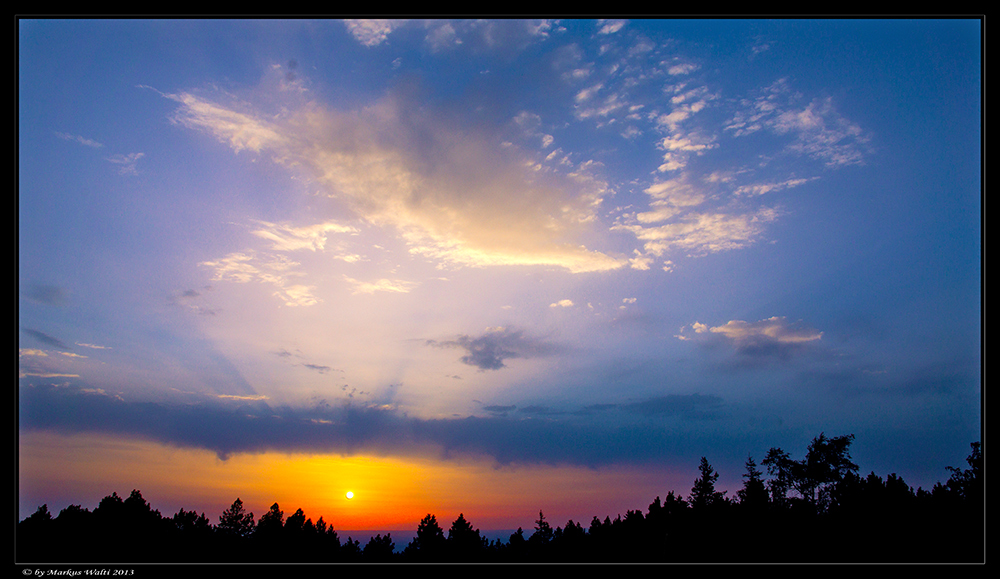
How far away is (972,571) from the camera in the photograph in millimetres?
17438

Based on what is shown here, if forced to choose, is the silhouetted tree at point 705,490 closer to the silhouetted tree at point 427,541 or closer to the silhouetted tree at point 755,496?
the silhouetted tree at point 755,496

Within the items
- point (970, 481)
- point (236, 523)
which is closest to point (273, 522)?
point (236, 523)

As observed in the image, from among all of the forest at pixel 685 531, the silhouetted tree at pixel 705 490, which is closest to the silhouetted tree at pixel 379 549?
the forest at pixel 685 531

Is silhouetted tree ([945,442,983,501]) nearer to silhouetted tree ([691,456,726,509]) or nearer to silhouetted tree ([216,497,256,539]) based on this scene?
silhouetted tree ([691,456,726,509])

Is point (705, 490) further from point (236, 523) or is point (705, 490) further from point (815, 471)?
point (236, 523)

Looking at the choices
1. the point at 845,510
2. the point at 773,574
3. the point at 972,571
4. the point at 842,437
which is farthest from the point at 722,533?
the point at 972,571

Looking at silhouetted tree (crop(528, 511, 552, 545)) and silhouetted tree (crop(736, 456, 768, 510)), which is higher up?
silhouetted tree (crop(736, 456, 768, 510))

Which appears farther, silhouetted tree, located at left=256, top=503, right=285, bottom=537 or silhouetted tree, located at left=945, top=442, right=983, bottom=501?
silhouetted tree, located at left=256, top=503, right=285, bottom=537

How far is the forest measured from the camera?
57.1 metres

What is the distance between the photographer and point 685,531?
88375mm

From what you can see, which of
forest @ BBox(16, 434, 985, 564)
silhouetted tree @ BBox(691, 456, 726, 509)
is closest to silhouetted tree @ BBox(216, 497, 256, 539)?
forest @ BBox(16, 434, 985, 564)

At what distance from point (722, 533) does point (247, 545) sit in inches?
3678

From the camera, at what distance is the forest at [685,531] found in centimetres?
5706

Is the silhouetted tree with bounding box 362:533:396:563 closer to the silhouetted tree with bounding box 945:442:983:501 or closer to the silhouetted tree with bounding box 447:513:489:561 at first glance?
the silhouetted tree with bounding box 447:513:489:561
